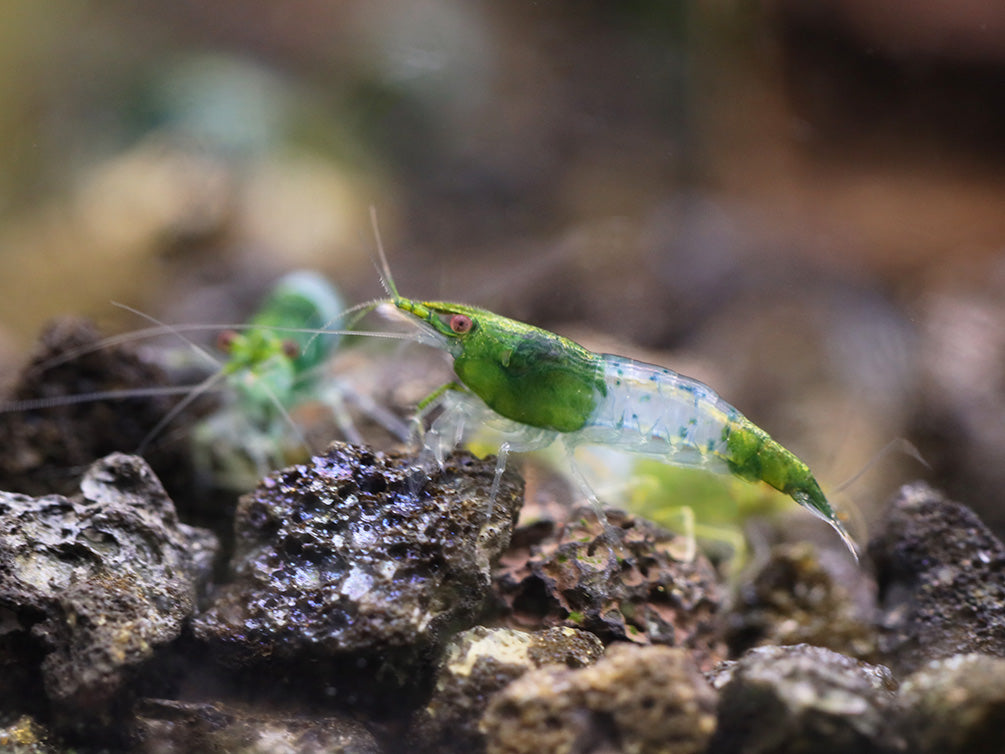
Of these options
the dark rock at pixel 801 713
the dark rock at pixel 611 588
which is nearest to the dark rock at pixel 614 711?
the dark rock at pixel 801 713

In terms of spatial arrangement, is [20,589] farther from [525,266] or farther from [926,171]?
[926,171]

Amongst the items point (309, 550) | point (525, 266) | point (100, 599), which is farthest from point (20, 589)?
point (525, 266)

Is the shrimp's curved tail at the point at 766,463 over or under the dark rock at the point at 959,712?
over

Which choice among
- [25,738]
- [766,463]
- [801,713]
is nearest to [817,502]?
[766,463]

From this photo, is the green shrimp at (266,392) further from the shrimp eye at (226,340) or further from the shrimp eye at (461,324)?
the shrimp eye at (461,324)

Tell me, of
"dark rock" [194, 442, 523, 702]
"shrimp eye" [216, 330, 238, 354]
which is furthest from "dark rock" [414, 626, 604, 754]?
"shrimp eye" [216, 330, 238, 354]
